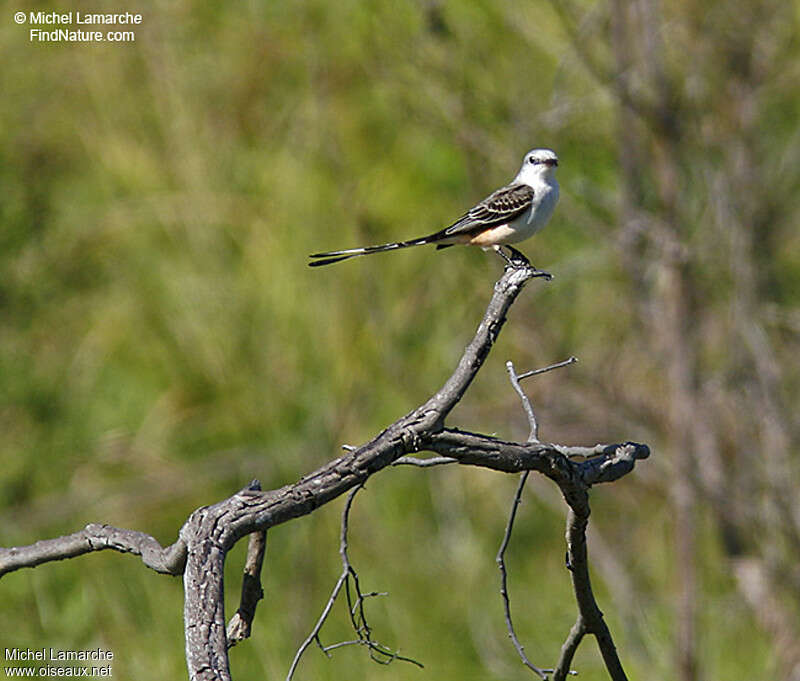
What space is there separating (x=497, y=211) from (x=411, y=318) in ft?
11.9

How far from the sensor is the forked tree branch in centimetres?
176

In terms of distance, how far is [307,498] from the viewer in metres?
1.92

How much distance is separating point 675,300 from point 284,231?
111 inches

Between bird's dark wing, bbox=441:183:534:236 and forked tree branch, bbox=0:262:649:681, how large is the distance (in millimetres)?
1449

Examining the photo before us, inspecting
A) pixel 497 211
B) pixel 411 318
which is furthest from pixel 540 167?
pixel 411 318

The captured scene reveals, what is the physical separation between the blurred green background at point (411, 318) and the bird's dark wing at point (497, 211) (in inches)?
83.5

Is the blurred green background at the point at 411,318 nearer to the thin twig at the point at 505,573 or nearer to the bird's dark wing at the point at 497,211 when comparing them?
the bird's dark wing at the point at 497,211

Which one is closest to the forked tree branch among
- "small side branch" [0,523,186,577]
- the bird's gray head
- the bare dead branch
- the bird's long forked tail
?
"small side branch" [0,523,186,577]

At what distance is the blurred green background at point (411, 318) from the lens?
6.33 metres

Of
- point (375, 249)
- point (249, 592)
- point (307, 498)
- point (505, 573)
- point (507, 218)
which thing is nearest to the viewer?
point (307, 498)

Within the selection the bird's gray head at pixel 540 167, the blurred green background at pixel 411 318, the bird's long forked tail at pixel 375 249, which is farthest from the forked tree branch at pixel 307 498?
the blurred green background at pixel 411 318

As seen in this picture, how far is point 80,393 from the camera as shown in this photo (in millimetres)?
7762

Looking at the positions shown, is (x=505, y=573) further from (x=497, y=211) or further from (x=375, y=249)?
(x=497, y=211)

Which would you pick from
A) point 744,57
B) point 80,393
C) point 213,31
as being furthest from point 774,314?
point 213,31
